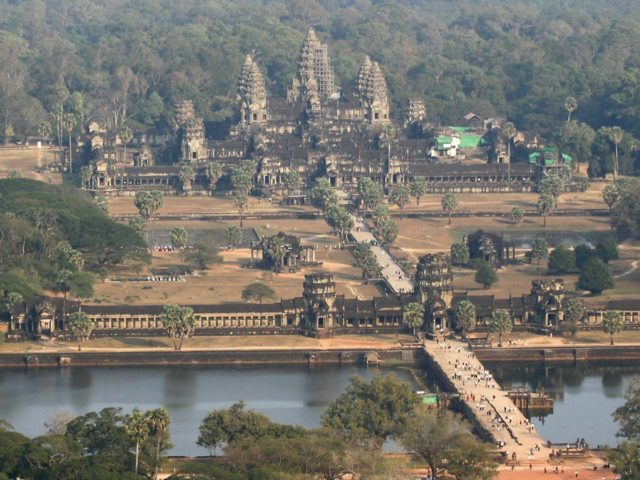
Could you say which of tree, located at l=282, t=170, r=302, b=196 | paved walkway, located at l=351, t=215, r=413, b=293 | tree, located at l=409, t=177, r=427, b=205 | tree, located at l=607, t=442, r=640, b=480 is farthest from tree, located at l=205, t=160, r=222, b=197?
tree, located at l=607, t=442, r=640, b=480

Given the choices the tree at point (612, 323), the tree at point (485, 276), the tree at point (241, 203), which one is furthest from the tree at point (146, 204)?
the tree at point (612, 323)

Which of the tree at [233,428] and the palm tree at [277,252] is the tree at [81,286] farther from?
the tree at [233,428]

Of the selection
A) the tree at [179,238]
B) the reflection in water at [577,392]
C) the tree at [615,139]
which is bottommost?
the reflection in water at [577,392]

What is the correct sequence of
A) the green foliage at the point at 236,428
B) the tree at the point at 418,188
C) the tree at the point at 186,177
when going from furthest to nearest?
the tree at the point at 186,177, the tree at the point at 418,188, the green foliage at the point at 236,428

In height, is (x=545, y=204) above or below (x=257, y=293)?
above

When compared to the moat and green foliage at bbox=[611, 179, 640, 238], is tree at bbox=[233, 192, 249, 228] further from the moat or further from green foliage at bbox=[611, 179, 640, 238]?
the moat

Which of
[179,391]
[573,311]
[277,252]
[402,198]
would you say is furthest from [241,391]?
[402,198]

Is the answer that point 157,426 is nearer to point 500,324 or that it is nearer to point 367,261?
point 500,324
